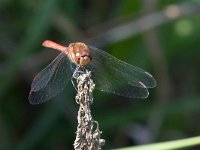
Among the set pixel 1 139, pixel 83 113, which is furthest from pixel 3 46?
pixel 83 113

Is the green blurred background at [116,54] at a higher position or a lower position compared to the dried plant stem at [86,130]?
higher

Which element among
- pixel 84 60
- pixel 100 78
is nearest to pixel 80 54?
pixel 84 60

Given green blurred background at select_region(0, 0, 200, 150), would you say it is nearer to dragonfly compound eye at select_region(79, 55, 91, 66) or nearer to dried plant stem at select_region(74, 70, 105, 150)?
dragonfly compound eye at select_region(79, 55, 91, 66)

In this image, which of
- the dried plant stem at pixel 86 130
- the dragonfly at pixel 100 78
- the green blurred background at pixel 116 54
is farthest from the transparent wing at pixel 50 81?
the green blurred background at pixel 116 54

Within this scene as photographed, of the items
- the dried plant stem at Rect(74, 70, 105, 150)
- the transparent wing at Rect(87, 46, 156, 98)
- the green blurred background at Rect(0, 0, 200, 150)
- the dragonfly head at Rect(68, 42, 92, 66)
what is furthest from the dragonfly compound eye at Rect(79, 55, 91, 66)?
the green blurred background at Rect(0, 0, 200, 150)

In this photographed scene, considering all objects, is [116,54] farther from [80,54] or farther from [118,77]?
[80,54]

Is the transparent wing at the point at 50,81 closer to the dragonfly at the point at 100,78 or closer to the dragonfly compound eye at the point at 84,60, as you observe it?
the dragonfly at the point at 100,78
